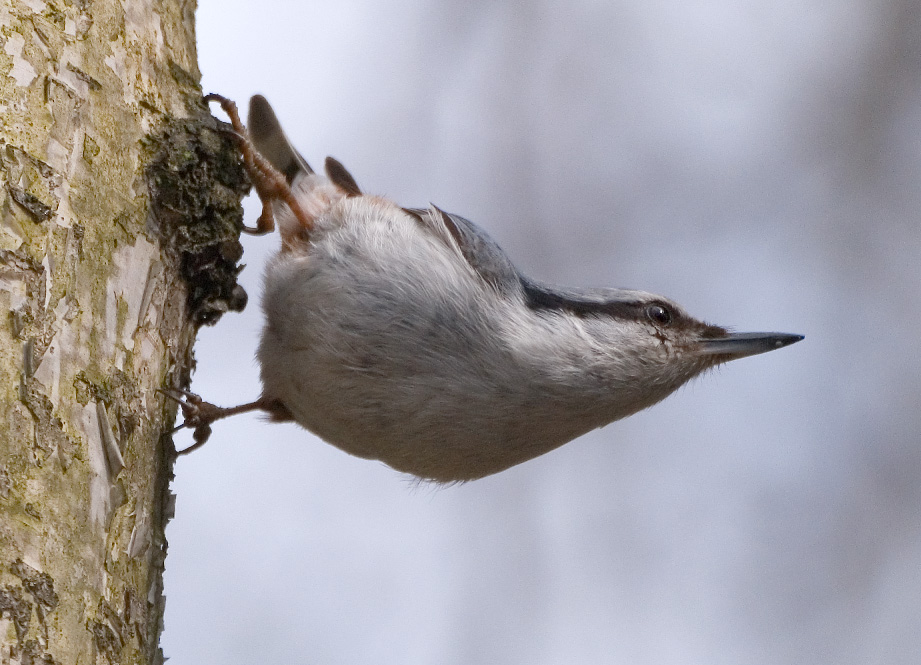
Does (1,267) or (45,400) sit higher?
(1,267)

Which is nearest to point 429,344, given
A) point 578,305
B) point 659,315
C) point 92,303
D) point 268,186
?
point 578,305

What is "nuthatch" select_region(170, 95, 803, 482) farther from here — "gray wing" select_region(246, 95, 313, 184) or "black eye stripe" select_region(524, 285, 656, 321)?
"gray wing" select_region(246, 95, 313, 184)

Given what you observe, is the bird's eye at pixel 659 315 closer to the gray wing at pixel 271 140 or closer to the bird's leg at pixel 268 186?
the bird's leg at pixel 268 186

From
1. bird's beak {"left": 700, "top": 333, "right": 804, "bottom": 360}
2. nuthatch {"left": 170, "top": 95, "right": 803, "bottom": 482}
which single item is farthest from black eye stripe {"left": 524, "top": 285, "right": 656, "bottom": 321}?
bird's beak {"left": 700, "top": 333, "right": 804, "bottom": 360}

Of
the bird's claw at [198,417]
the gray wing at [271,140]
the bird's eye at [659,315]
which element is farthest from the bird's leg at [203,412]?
the bird's eye at [659,315]

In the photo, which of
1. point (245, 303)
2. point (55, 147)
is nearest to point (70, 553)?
point (55, 147)

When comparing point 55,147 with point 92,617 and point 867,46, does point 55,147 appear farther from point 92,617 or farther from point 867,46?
point 867,46

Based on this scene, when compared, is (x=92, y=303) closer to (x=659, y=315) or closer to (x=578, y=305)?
(x=578, y=305)
